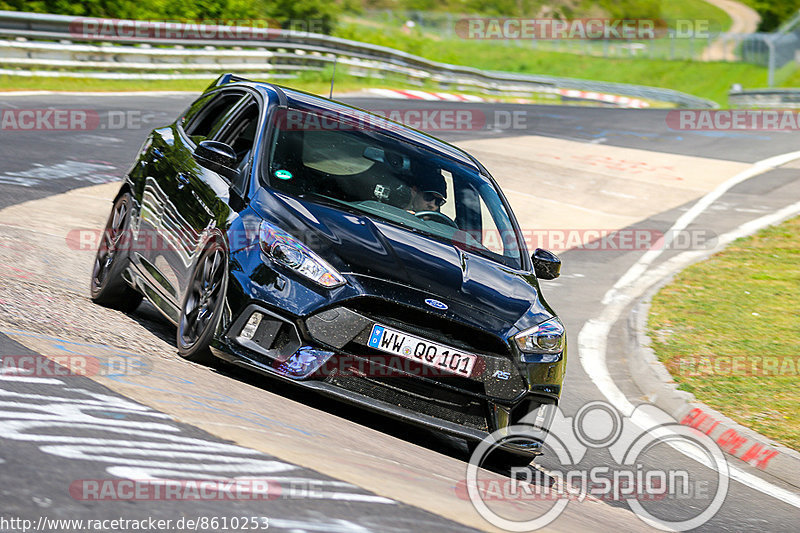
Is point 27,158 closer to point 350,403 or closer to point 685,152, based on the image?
point 350,403

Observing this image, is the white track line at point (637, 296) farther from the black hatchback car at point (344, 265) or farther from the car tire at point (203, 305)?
the car tire at point (203, 305)

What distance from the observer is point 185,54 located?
2455cm

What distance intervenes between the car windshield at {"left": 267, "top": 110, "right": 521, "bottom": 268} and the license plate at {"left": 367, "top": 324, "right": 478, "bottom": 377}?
1134 millimetres

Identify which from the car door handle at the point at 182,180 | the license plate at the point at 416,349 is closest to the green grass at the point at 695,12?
the car door handle at the point at 182,180

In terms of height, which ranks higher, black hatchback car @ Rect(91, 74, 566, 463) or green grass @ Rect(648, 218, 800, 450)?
black hatchback car @ Rect(91, 74, 566, 463)

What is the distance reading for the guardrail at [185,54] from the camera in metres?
20.8

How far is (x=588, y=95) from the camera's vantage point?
135 ft

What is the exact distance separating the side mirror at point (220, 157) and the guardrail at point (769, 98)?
32552 mm

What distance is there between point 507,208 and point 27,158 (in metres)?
7.88

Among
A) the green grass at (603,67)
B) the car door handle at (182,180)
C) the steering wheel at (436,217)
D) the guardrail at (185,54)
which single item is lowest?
the green grass at (603,67)

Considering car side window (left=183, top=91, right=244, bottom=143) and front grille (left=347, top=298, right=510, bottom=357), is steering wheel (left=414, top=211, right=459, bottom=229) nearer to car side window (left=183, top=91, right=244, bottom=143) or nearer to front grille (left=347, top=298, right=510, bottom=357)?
front grille (left=347, top=298, right=510, bottom=357)

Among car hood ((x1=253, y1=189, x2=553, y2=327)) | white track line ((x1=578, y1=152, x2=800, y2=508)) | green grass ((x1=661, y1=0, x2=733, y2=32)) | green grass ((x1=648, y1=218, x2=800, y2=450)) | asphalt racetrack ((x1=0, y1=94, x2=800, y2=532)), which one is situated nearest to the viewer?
asphalt racetrack ((x1=0, y1=94, x2=800, y2=532))

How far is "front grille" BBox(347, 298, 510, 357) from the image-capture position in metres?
5.63

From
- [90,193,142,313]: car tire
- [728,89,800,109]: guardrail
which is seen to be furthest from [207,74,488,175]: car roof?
[728,89,800,109]: guardrail
